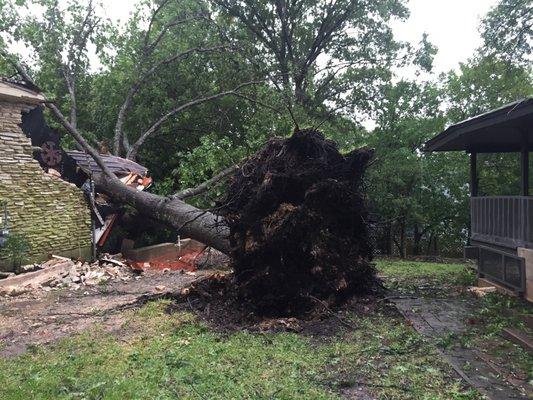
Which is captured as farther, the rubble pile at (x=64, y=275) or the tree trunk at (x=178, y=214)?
the rubble pile at (x=64, y=275)

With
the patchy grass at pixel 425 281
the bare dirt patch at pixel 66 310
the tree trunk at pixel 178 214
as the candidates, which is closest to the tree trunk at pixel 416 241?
the patchy grass at pixel 425 281

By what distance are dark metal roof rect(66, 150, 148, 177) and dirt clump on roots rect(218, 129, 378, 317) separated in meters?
7.43

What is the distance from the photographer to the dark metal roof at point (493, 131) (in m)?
6.41

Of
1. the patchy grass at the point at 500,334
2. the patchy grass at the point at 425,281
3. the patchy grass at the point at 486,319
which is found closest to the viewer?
the patchy grass at the point at 500,334

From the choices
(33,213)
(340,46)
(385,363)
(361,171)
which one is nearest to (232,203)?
(361,171)

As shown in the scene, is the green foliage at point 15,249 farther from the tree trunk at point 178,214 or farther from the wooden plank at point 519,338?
the wooden plank at point 519,338

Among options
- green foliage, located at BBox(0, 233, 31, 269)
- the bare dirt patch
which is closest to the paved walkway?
the bare dirt patch

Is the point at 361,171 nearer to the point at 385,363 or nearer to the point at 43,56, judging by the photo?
the point at 385,363

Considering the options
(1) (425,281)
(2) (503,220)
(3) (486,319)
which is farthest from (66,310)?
(2) (503,220)

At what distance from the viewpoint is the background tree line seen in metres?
16.2

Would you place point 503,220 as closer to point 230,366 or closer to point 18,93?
point 230,366

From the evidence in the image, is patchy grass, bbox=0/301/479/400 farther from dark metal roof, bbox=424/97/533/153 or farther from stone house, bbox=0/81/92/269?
stone house, bbox=0/81/92/269

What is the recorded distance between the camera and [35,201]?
10.9m

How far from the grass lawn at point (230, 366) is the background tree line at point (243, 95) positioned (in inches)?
351
